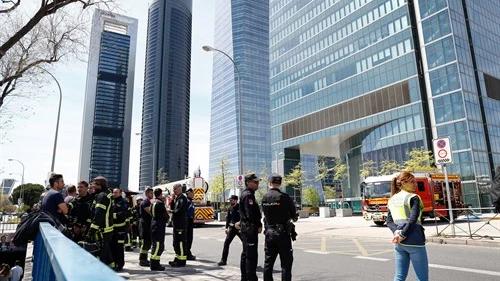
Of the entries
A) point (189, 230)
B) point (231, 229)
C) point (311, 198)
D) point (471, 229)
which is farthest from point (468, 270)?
point (311, 198)

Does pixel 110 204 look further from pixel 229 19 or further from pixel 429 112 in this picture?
pixel 229 19

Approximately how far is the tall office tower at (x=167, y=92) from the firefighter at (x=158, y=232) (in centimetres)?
14594

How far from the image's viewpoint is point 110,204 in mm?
7211

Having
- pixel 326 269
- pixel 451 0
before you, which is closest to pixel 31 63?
pixel 326 269

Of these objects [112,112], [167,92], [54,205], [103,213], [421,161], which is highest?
[167,92]

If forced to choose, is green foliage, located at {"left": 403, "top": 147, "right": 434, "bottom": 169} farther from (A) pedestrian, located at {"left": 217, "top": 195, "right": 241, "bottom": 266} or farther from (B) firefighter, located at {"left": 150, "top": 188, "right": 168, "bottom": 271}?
(B) firefighter, located at {"left": 150, "top": 188, "right": 168, "bottom": 271}

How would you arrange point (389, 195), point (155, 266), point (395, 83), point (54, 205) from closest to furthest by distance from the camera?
point (54, 205) < point (155, 266) < point (389, 195) < point (395, 83)

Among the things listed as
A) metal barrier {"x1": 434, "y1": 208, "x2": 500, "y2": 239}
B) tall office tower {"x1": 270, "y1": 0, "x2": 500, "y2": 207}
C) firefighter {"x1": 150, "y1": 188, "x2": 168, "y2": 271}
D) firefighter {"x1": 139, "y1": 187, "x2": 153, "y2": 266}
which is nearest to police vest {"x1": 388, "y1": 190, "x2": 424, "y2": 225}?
firefighter {"x1": 150, "y1": 188, "x2": 168, "y2": 271}

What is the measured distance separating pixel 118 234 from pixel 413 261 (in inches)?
262

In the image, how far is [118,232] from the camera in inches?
338

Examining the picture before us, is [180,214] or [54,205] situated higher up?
[54,205]

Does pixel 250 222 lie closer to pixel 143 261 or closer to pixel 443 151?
pixel 143 261

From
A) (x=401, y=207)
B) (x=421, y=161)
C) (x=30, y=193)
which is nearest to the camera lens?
(x=401, y=207)

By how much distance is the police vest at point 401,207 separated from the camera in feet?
15.6
